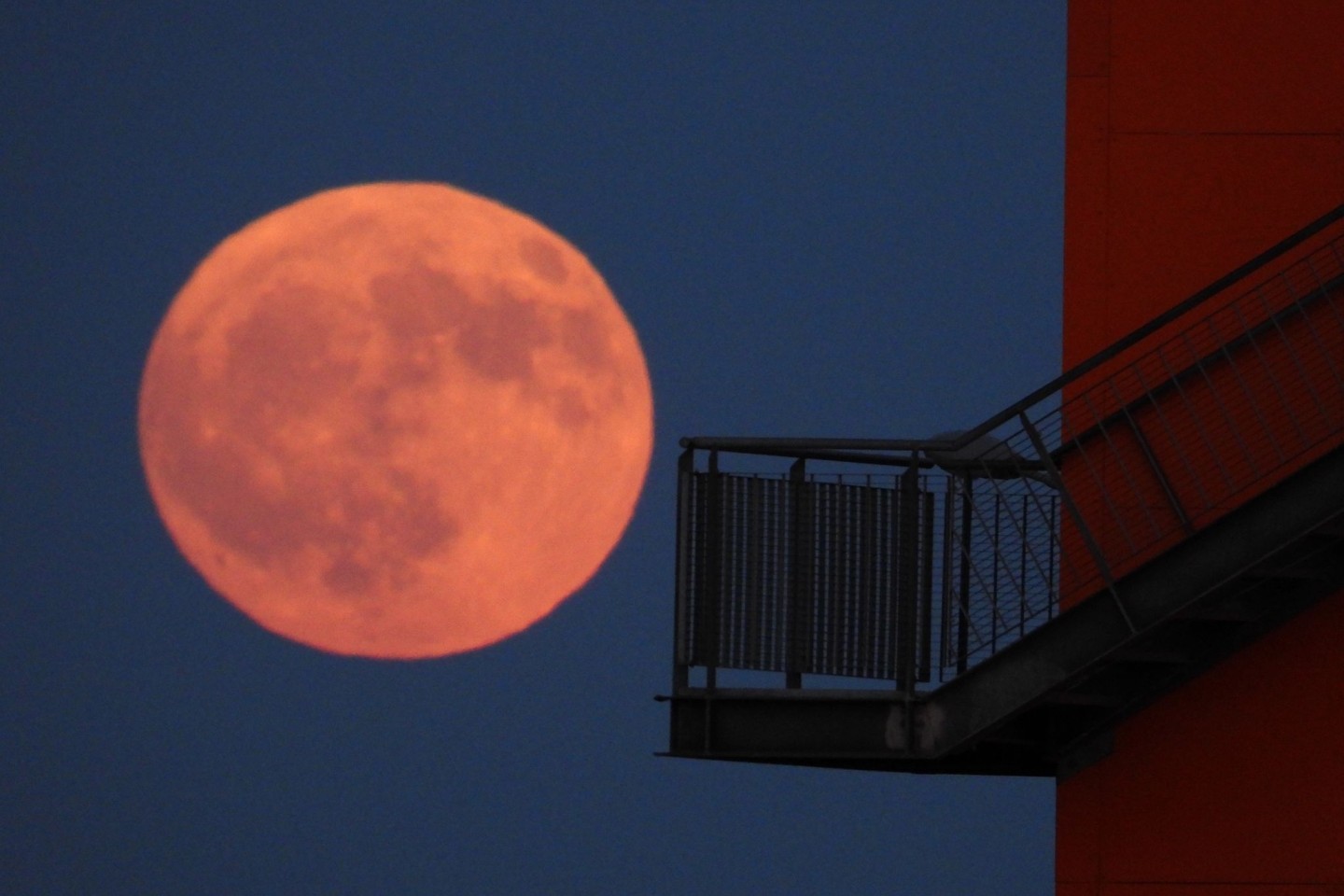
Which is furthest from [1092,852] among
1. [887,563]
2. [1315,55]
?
[1315,55]

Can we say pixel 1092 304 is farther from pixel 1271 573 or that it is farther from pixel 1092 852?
pixel 1092 852

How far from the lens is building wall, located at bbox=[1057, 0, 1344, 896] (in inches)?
460

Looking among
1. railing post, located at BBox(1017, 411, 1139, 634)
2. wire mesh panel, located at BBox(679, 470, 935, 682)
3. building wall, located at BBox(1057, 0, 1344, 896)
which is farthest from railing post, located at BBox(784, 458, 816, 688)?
building wall, located at BBox(1057, 0, 1344, 896)

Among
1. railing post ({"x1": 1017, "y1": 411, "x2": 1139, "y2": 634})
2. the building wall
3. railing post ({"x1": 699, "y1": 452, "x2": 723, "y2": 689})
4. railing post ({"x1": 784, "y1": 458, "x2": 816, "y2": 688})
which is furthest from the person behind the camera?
the building wall

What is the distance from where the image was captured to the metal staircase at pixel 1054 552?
10531mm

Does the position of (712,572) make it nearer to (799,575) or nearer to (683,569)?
(683,569)

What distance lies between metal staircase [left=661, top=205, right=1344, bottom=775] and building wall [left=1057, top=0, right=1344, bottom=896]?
0.69ft

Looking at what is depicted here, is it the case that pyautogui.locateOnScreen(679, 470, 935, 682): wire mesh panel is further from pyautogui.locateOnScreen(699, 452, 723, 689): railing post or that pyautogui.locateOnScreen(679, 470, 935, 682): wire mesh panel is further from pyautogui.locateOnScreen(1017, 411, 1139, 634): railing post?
pyautogui.locateOnScreen(1017, 411, 1139, 634): railing post

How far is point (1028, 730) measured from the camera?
38.5 feet

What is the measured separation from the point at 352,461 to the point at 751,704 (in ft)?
60.1

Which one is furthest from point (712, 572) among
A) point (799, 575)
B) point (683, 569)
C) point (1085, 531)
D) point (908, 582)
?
point (1085, 531)

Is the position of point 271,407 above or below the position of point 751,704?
above

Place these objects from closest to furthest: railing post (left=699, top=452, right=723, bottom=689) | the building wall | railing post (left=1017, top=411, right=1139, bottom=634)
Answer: railing post (left=1017, top=411, right=1139, bottom=634) < railing post (left=699, top=452, right=723, bottom=689) < the building wall

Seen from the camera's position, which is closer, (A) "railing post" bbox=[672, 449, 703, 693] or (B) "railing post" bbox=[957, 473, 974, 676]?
(A) "railing post" bbox=[672, 449, 703, 693]
